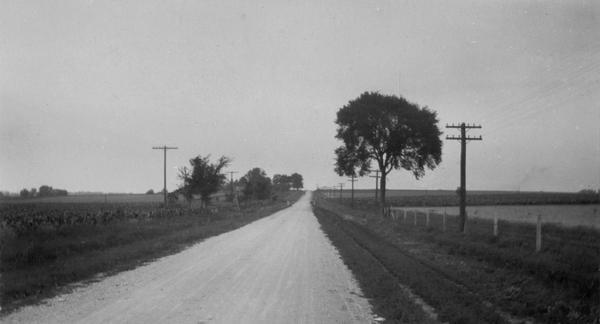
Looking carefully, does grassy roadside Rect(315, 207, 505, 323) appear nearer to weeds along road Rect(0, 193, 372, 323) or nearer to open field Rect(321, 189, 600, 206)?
weeds along road Rect(0, 193, 372, 323)

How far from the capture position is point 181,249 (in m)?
17.8

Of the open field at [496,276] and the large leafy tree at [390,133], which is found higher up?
the large leafy tree at [390,133]

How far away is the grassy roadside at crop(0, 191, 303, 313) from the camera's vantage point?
10.0m

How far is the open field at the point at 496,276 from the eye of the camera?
26.9ft

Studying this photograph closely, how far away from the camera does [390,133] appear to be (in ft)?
145

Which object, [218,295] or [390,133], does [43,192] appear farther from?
[218,295]

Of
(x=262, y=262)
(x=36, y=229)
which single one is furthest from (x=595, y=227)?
(x=36, y=229)

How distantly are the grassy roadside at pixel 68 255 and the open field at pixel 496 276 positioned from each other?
6694 millimetres

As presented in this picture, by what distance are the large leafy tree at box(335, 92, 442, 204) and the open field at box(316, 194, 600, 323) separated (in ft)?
82.9

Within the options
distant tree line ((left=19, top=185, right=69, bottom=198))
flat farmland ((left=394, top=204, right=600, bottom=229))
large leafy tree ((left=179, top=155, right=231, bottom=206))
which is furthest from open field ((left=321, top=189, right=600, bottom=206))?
distant tree line ((left=19, top=185, right=69, bottom=198))

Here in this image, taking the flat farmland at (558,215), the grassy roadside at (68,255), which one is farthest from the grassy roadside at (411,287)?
the grassy roadside at (68,255)

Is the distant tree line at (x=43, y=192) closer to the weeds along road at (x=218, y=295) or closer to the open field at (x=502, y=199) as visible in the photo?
the open field at (x=502, y=199)

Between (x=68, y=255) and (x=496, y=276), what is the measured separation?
12845mm

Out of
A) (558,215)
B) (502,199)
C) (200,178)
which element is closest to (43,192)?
(200,178)
